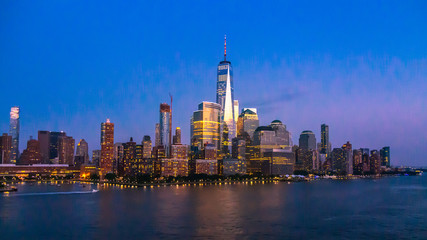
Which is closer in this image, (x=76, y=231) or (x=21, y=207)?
(x=76, y=231)

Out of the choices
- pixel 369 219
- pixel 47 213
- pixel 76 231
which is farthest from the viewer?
pixel 47 213

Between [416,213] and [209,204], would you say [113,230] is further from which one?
[416,213]

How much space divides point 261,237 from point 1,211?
65.7m

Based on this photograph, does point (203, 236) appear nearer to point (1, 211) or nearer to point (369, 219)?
point (369, 219)

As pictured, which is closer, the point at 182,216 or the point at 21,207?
the point at 182,216

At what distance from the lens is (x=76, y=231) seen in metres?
72.5

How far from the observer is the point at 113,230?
73062mm

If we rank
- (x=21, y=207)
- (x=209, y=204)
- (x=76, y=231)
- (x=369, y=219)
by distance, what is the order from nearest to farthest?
(x=76, y=231)
(x=369, y=219)
(x=21, y=207)
(x=209, y=204)

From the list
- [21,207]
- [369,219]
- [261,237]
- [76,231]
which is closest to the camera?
[261,237]

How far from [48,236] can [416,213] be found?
82472mm

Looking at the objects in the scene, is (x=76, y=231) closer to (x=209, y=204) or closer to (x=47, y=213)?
(x=47, y=213)

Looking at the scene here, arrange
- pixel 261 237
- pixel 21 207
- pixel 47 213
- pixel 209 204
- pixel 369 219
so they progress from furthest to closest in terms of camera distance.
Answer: pixel 209 204 < pixel 21 207 < pixel 47 213 < pixel 369 219 < pixel 261 237

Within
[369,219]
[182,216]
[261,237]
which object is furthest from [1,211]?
[369,219]

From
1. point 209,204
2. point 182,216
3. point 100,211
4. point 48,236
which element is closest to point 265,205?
point 209,204
